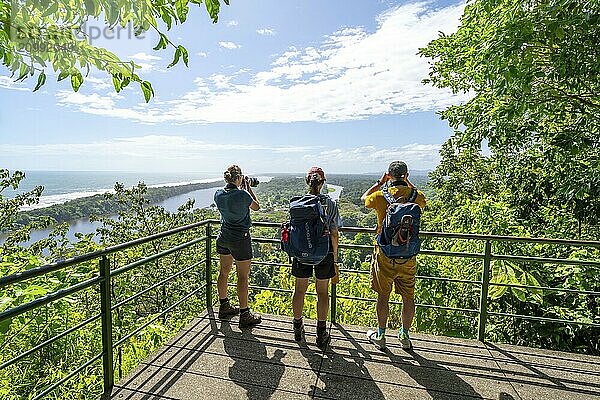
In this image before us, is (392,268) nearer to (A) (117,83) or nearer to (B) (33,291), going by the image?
(A) (117,83)

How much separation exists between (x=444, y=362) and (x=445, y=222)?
9.92 m

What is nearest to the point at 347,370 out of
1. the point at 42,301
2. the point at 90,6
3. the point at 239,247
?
the point at 239,247

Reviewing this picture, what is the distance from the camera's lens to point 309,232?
3.18 meters

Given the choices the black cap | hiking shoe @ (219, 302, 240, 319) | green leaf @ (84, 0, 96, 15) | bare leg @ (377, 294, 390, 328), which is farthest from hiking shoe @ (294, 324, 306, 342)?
green leaf @ (84, 0, 96, 15)

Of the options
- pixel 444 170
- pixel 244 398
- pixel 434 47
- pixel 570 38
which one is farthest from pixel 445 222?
pixel 244 398

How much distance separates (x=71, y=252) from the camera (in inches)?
527

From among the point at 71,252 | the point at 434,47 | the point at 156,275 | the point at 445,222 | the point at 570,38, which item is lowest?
the point at 156,275

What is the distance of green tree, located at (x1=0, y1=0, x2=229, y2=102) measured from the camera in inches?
63.3

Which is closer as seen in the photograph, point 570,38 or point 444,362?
point 444,362

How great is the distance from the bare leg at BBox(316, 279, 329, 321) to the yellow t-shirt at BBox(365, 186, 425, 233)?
0.67 meters

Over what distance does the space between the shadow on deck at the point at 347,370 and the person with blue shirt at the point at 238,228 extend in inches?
16.5

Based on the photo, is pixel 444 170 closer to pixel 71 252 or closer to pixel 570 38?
pixel 570 38

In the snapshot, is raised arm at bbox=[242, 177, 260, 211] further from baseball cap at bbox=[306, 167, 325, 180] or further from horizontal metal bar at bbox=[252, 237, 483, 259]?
baseball cap at bbox=[306, 167, 325, 180]

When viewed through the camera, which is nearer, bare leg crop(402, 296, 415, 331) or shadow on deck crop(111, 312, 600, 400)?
shadow on deck crop(111, 312, 600, 400)
